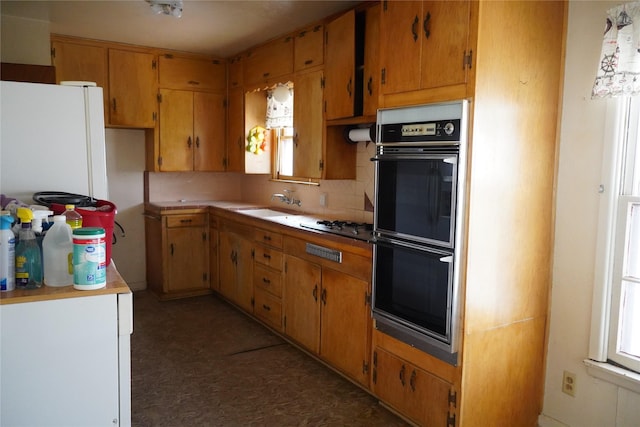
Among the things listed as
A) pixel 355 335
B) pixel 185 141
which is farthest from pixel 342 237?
pixel 185 141

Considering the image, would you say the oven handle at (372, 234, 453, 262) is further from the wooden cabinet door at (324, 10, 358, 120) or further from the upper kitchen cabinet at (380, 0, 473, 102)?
the wooden cabinet door at (324, 10, 358, 120)

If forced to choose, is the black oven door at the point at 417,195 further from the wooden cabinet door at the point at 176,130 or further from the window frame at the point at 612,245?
the wooden cabinet door at the point at 176,130

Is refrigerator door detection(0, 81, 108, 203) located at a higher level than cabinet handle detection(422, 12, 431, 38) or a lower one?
lower

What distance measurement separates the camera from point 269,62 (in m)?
4.40

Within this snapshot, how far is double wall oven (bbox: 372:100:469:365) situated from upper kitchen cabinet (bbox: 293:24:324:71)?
4.19 feet

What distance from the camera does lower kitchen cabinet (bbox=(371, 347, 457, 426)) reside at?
2.37 meters

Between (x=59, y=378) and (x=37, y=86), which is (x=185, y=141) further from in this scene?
(x=59, y=378)

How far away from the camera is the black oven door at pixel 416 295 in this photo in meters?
Result: 2.31

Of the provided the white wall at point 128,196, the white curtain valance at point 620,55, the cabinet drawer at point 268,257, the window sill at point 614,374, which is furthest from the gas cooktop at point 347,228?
the white wall at point 128,196

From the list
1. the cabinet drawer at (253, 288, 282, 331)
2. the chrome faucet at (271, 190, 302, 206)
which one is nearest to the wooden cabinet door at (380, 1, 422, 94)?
the cabinet drawer at (253, 288, 282, 331)

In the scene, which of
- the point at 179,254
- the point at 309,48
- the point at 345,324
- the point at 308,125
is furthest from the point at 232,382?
the point at 309,48

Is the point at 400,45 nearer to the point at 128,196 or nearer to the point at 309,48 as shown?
the point at 309,48

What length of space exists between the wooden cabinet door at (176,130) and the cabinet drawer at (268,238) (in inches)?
60.0

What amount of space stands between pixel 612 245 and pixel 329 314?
166 cm
